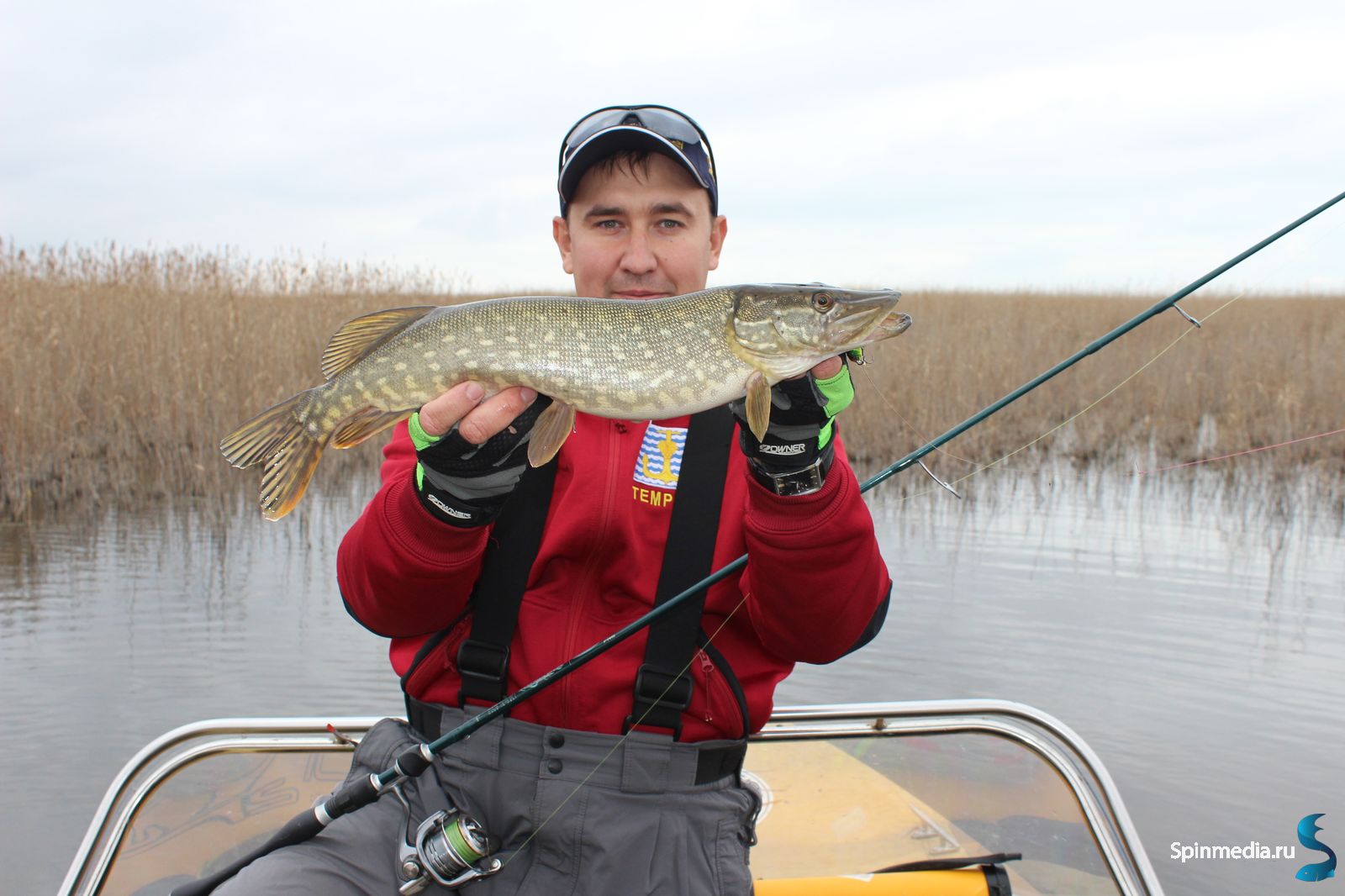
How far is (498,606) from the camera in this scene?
81.4 inches

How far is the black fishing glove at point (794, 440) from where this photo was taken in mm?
1905

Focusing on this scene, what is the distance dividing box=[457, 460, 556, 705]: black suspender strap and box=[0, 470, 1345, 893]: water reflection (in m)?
2.07

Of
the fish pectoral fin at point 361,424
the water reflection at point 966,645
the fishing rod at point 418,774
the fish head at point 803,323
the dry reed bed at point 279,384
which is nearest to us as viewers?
the fishing rod at point 418,774

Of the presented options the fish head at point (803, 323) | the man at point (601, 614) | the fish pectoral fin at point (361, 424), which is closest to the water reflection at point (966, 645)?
the man at point (601, 614)

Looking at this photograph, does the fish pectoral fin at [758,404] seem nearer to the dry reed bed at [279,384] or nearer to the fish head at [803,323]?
the fish head at [803,323]

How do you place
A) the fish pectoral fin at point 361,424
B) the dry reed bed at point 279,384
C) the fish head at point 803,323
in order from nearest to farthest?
the fish head at point 803,323, the fish pectoral fin at point 361,424, the dry reed bed at point 279,384

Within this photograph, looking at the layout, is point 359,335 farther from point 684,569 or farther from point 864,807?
point 864,807

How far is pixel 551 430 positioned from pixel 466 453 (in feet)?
0.56

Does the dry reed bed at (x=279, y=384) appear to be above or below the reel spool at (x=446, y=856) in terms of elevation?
above

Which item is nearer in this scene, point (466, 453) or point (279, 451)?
point (466, 453)

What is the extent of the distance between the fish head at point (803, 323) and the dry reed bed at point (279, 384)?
4191mm

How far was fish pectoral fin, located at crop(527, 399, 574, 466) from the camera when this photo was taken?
2.01 m

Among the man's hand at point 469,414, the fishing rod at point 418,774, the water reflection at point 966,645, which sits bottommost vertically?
the water reflection at point 966,645

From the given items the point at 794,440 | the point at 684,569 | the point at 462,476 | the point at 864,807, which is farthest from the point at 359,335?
the point at 864,807
